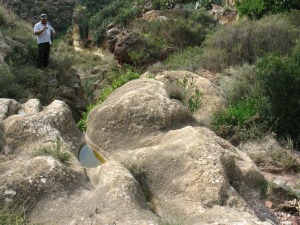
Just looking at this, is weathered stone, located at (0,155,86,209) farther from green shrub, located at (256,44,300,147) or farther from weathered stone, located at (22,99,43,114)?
green shrub, located at (256,44,300,147)

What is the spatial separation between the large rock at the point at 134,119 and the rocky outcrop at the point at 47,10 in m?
29.4

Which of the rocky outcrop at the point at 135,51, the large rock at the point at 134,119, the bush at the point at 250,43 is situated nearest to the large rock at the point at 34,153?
the large rock at the point at 134,119

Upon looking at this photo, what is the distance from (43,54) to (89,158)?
6.22 meters

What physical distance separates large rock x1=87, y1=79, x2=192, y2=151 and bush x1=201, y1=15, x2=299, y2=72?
7583 mm

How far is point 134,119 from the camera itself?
6.43 meters

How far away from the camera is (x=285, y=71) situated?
902cm

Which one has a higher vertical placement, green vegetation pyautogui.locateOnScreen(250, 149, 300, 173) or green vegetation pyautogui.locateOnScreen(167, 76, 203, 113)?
green vegetation pyautogui.locateOnScreen(167, 76, 203, 113)

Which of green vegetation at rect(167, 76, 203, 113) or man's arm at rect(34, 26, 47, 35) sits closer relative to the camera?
green vegetation at rect(167, 76, 203, 113)

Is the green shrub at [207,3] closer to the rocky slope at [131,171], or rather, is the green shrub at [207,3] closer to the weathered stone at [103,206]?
the rocky slope at [131,171]

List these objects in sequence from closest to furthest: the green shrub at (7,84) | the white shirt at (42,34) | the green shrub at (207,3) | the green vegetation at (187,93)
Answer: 1. the green vegetation at (187,93)
2. the green shrub at (7,84)
3. the white shirt at (42,34)
4. the green shrub at (207,3)

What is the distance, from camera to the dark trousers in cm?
1153

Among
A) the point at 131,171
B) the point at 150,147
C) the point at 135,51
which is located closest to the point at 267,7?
the point at 135,51

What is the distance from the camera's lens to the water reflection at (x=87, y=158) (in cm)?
609

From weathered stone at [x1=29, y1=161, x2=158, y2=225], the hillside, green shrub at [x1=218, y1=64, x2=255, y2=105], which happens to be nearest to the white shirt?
the hillside
